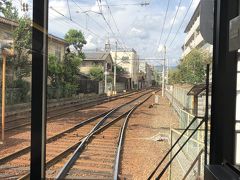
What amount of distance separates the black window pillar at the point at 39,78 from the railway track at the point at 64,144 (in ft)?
6.07

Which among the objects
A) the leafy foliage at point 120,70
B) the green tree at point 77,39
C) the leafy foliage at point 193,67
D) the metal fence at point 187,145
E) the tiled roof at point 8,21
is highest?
the tiled roof at point 8,21

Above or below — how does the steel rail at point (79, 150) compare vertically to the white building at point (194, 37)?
below

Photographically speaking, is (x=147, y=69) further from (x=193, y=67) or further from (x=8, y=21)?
(x=193, y=67)

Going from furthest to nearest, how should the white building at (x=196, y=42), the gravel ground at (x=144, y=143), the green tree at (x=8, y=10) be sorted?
the gravel ground at (x=144, y=143) → the green tree at (x=8, y=10) → the white building at (x=196, y=42)

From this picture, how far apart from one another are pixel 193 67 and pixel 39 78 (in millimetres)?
939

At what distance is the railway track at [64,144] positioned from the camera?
4784 mm

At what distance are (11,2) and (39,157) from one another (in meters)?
1.21

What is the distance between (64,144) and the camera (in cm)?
746

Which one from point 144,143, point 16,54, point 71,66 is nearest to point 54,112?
point 16,54

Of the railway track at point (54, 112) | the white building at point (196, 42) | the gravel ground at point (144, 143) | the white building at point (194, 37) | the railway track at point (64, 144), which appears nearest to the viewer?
the white building at point (196, 42)

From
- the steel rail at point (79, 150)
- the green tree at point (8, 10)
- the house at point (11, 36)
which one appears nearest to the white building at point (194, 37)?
the house at point (11, 36)

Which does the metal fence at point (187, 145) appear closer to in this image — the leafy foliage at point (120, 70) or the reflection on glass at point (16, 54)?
the reflection on glass at point (16, 54)

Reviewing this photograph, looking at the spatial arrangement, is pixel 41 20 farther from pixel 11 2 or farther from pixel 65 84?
pixel 65 84

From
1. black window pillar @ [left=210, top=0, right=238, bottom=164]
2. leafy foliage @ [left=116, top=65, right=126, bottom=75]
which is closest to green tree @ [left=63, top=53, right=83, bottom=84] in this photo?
black window pillar @ [left=210, top=0, right=238, bottom=164]
